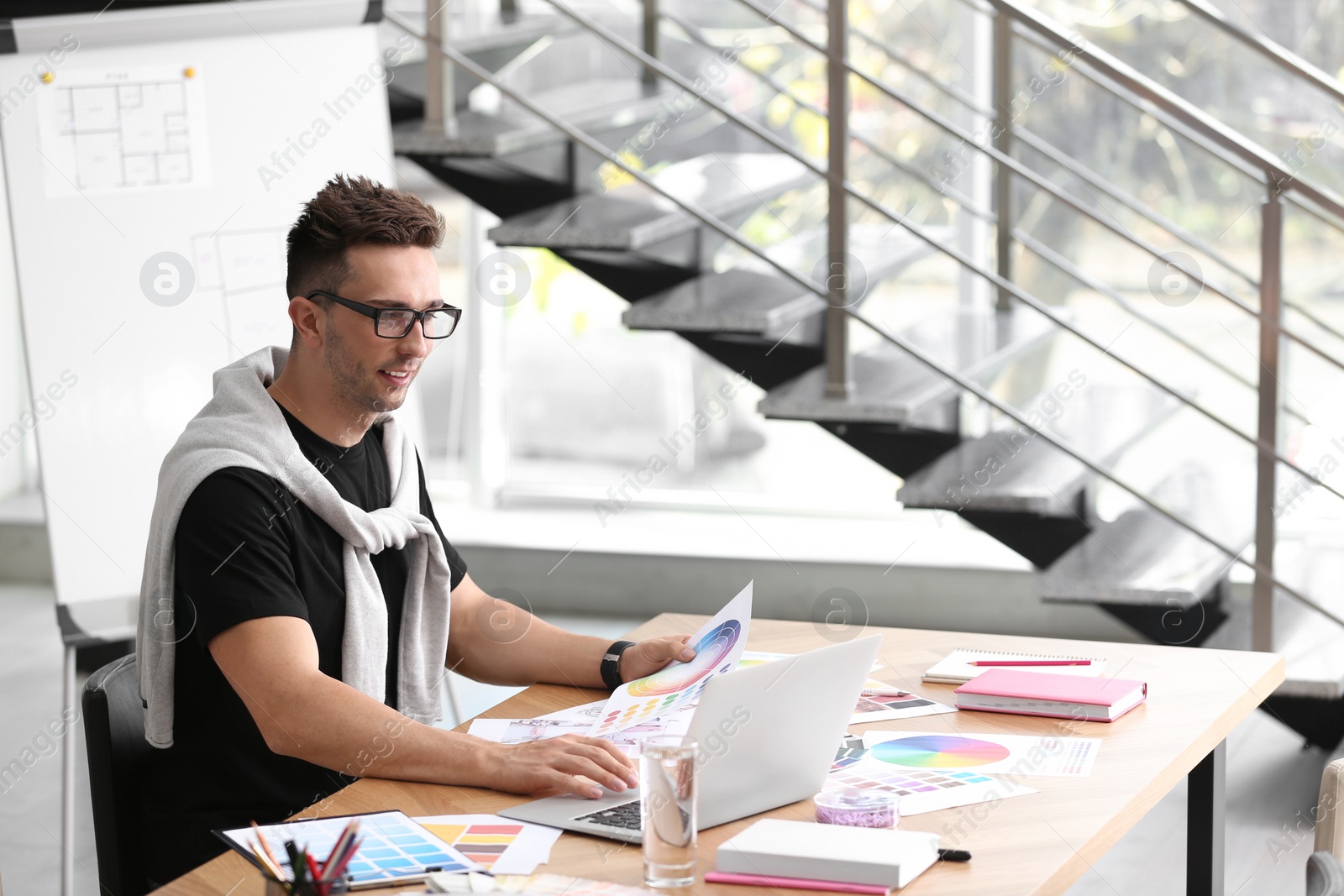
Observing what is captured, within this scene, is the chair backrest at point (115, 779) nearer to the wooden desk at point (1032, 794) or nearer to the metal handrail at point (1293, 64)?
the wooden desk at point (1032, 794)

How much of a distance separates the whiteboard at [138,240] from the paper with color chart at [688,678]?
1468 millimetres

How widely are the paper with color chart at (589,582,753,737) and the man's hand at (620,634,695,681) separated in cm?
3

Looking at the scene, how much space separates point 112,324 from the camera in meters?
2.88

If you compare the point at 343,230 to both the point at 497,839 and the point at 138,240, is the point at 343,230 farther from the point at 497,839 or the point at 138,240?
the point at 138,240

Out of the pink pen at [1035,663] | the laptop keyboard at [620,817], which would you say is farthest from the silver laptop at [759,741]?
the pink pen at [1035,663]

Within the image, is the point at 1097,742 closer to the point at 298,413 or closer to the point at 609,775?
the point at 609,775

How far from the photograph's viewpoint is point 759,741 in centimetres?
140

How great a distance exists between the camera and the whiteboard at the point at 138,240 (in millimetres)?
2816

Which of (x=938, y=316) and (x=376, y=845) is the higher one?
(x=938, y=316)

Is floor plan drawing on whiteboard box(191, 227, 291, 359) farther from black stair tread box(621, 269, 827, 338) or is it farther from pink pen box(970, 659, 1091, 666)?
pink pen box(970, 659, 1091, 666)

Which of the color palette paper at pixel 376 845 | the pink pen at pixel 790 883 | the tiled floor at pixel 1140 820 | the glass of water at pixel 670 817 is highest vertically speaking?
the glass of water at pixel 670 817

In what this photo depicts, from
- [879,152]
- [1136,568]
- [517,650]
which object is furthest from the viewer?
[879,152]

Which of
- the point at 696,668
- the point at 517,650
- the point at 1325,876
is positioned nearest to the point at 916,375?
the point at 517,650

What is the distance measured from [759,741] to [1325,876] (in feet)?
1.69
